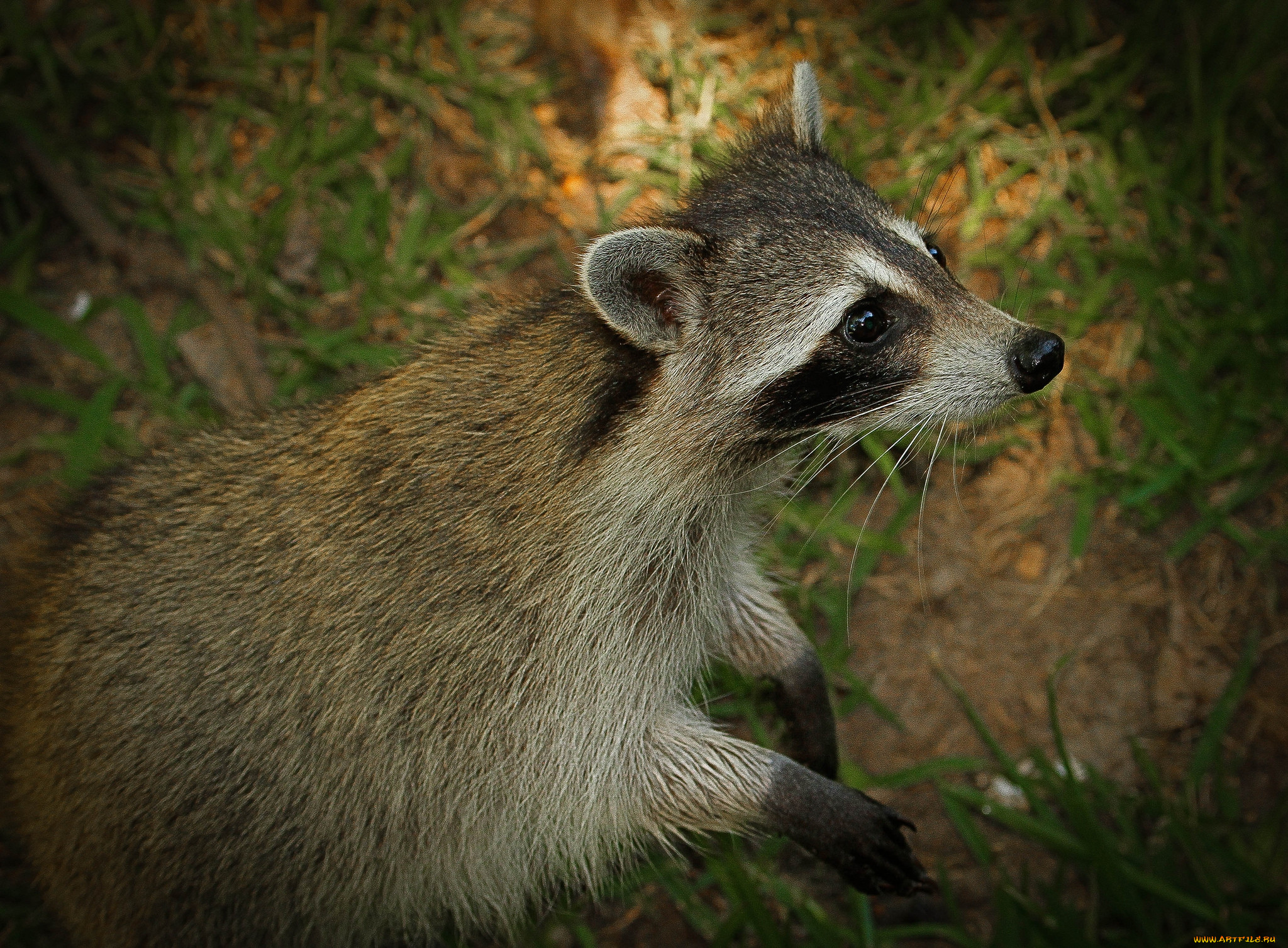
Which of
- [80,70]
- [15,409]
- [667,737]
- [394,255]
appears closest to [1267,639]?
[667,737]

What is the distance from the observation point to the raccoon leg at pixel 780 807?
272 centimetres

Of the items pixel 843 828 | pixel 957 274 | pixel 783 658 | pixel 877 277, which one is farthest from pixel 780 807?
pixel 957 274

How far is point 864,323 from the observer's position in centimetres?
252

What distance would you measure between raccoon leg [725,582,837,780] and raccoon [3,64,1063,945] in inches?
15.0

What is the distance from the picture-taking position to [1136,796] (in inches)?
139

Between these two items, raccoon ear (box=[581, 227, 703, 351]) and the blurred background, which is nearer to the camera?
raccoon ear (box=[581, 227, 703, 351])

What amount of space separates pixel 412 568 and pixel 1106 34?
426cm

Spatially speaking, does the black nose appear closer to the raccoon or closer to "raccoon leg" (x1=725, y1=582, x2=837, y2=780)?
the raccoon

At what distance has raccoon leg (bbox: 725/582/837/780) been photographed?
126 inches

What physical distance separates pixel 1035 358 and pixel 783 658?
1.25 metres

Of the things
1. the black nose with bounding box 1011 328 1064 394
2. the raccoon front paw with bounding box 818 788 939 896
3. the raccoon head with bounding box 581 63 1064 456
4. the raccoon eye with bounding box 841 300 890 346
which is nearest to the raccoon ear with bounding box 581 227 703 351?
the raccoon head with bounding box 581 63 1064 456

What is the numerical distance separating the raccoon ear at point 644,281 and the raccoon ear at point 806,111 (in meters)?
0.69

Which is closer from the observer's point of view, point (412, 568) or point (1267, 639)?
point (412, 568)

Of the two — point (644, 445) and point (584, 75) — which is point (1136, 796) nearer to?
point (644, 445)
